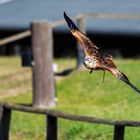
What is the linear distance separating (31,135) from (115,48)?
393 inches

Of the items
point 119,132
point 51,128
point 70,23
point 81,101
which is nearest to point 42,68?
point 81,101

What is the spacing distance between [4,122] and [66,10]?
12.1m

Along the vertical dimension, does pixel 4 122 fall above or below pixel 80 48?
below

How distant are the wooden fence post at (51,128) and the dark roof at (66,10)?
10860 mm

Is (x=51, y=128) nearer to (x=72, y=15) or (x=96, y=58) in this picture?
(x=96, y=58)

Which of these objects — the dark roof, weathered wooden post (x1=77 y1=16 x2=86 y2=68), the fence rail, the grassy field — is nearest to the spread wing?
the fence rail

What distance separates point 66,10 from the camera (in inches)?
739

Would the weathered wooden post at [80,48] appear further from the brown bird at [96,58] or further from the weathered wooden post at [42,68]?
the brown bird at [96,58]

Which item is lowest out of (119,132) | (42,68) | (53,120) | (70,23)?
(119,132)

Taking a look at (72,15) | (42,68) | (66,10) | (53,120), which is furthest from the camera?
(66,10)

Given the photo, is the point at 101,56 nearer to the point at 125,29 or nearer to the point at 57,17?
the point at 125,29

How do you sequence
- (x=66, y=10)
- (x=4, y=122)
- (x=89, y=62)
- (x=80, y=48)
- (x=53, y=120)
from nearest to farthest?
(x=89, y=62)
(x=53, y=120)
(x=4, y=122)
(x=80, y=48)
(x=66, y=10)

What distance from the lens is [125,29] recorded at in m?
17.1

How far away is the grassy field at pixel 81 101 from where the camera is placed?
726cm
